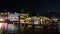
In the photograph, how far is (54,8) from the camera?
45.6 inches

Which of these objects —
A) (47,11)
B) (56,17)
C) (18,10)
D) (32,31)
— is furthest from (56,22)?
(18,10)

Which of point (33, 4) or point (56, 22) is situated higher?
point (33, 4)

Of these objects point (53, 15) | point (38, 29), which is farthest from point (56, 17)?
point (38, 29)

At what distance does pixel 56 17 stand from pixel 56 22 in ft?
0.20

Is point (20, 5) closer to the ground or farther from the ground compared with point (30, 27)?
farther from the ground

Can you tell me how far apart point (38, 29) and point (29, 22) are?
142 millimetres

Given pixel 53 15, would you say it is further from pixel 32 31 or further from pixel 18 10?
pixel 18 10

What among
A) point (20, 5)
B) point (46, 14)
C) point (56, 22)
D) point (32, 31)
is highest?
point (20, 5)

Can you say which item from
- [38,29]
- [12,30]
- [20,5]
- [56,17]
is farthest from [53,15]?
[12,30]

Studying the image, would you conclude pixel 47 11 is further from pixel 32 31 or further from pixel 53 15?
pixel 32 31

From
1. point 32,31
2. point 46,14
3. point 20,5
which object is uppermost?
point 20,5

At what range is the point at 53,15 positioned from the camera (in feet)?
3.73

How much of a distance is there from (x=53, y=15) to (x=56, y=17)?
4cm

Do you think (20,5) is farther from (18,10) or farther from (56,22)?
(56,22)
